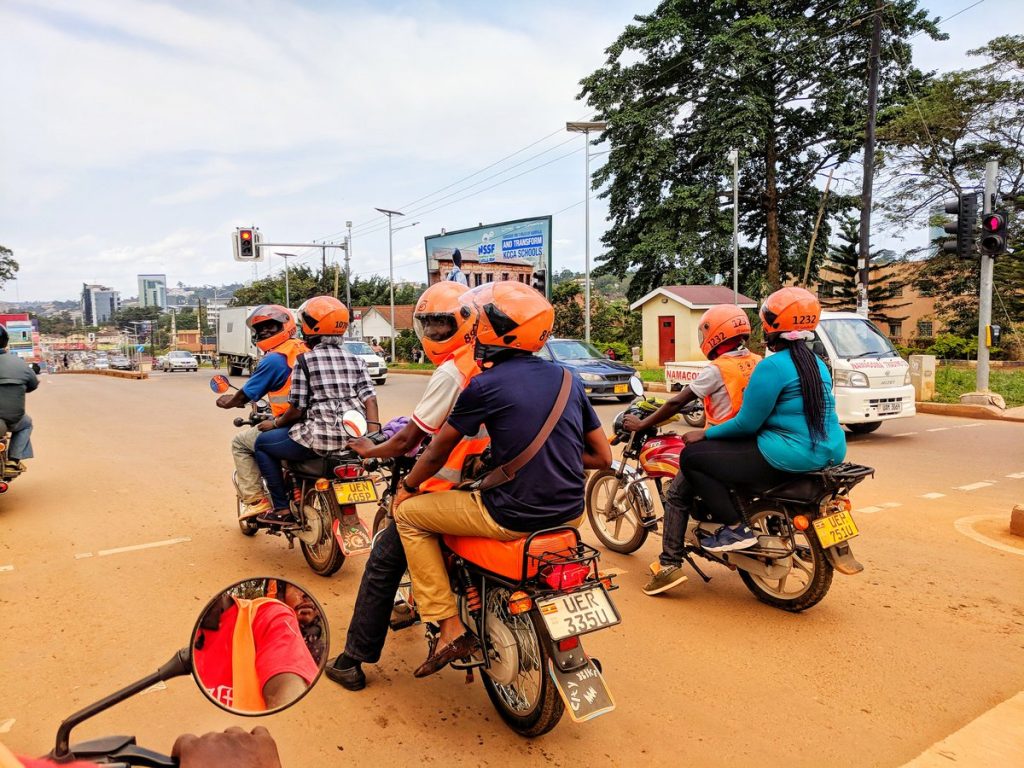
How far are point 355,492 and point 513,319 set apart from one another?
2354 millimetres

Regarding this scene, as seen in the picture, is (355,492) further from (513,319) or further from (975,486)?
(975,486)

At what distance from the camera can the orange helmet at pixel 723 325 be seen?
4.70 m

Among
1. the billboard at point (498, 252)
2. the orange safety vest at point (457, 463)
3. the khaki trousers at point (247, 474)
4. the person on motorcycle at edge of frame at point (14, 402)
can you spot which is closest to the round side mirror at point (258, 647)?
the orange safety vest at point (457, 463)

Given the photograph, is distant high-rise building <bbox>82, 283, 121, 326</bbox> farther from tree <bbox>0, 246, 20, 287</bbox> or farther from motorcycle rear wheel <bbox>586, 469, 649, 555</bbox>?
motorcycle rear wheel <bbox>586, 469, 649, 555</bbox>

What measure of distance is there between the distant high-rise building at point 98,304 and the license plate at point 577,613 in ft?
526

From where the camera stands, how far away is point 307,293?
6331 centimetres

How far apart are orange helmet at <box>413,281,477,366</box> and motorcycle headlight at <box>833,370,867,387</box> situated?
28.6 feet

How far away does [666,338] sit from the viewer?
101 feet

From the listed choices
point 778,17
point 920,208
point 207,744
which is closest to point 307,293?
point 778,17

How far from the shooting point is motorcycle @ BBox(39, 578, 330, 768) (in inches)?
56.7

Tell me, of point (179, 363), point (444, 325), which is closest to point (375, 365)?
point (444, 325)

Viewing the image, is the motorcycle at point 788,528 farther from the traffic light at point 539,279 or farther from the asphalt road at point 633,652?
the traffic light at point 539,279

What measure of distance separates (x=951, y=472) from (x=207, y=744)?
29.3ft

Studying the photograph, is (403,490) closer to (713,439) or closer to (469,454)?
(469,454)
